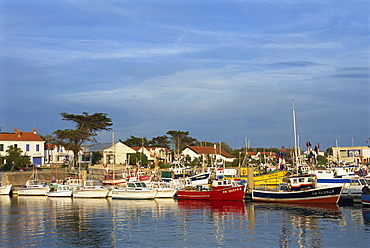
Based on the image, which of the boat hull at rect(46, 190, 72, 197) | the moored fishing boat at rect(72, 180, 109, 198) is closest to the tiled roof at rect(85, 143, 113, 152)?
the boat hull at rect(46, 190, 72, 197)

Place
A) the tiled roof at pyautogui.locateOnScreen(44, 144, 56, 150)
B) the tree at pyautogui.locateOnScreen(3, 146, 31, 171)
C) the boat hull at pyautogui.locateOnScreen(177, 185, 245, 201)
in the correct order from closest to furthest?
the boat hull at pyautogui.locateOnScreen(177, 185, 245, 201) < the tree at pyautogui.locateOnScreen(3, 146, 31, 171) < the tiled roof at pyautogui.locateOnScreen(44, 144, 56, 150)

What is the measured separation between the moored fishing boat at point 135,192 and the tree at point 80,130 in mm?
39534

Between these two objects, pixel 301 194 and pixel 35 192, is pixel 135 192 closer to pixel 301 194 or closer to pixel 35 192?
pixel 35 192

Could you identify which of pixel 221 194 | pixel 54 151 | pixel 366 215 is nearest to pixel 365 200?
pixel 366 215

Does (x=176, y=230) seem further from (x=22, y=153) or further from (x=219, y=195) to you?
(x=22, y=153)

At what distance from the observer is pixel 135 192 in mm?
59375

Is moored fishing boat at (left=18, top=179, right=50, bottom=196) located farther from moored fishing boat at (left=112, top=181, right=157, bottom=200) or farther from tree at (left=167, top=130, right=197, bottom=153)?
tree at (left=167, top=130, right=197, bottom=153)

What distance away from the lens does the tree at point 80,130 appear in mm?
97438

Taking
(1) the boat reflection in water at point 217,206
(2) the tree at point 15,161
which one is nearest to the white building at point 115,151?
(2) the tree at point 15,161

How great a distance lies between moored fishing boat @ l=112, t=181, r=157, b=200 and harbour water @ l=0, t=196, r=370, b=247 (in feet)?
26.5

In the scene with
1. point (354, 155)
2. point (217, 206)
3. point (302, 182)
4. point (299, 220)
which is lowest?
point (299, 220)

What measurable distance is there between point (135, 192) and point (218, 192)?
11.4 meters

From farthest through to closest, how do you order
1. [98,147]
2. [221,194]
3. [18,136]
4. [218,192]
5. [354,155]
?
[98,147], [354,155], [18,136], [218,192], [221,194]

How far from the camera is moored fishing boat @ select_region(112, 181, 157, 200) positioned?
58938 mm
